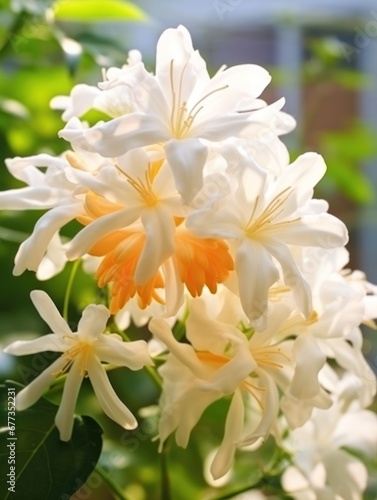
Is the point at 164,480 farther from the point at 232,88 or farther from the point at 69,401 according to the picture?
the point at 232,88

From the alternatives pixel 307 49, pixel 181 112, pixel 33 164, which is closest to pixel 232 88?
pixel 181 112

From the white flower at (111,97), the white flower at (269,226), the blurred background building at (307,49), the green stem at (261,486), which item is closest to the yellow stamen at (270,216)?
the white flower at (269,226)

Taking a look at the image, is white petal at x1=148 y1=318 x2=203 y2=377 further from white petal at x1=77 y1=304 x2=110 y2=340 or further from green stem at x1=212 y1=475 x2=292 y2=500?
green stem at x1=212 y1=475 x2=292 y2=500

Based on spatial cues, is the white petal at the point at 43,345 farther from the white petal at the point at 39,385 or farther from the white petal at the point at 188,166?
the white petal at the point at 188,166

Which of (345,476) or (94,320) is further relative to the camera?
(345,476)

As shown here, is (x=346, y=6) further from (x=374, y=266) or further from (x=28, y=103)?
(x=28, y=103)

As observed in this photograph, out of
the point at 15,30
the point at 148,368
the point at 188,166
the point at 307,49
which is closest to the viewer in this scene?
the point at 188,166
